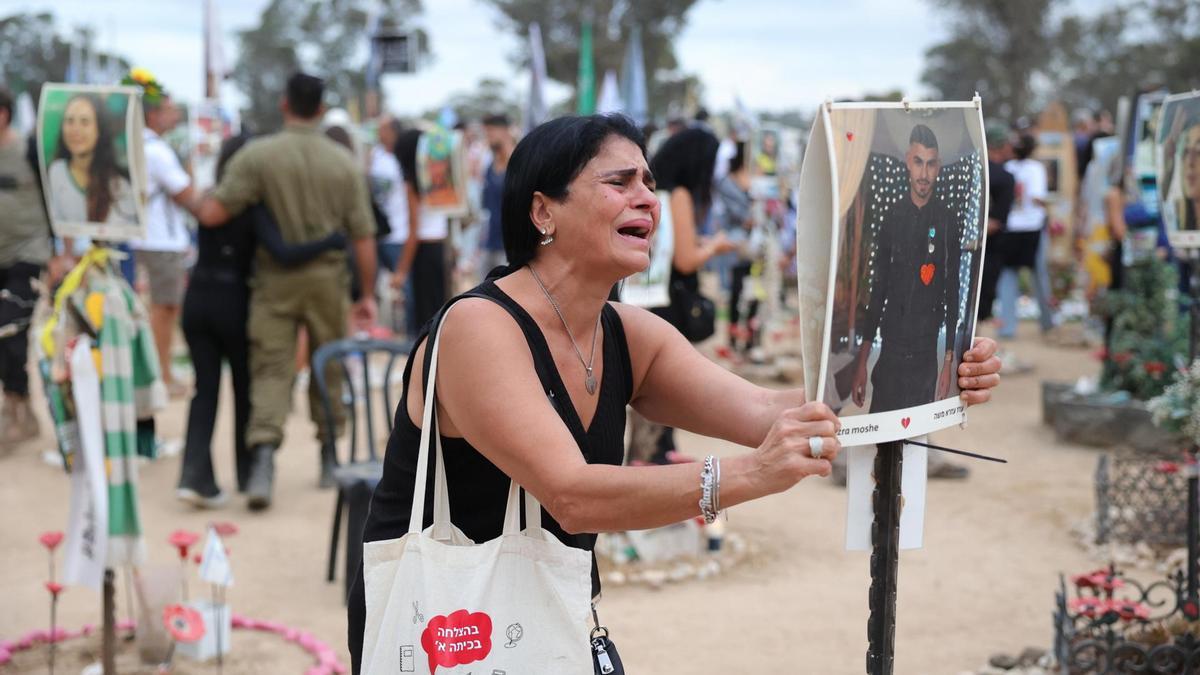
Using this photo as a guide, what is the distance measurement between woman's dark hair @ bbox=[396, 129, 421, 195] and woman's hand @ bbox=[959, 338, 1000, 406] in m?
7.51

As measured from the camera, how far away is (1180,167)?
404cm

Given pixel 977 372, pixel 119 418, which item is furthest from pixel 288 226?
pixel 977 372

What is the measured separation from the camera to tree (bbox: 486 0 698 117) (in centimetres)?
4884

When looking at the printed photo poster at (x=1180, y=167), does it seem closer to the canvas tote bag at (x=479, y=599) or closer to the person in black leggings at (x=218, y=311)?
the canvas tote bag at (x=479, y=599)

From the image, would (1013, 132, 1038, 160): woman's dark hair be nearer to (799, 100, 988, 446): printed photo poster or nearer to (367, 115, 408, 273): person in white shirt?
(367, 115, 408, 273): person in white shirt

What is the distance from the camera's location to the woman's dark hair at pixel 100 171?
4.18 m

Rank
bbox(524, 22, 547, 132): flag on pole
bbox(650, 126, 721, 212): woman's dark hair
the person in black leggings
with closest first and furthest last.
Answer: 1. bbox(650, 126, 721, 212): woman's dark hair
2. the person in black leggings
3. bbox(524, 22, 547, 132): flag on pole

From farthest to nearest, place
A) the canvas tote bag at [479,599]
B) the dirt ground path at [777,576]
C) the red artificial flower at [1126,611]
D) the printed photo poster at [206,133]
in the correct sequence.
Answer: the printed photo poster at [206,133] → the dirt ground path at [777,576] → the red artificial flower at [1126,611] → the canvas tote bag at [479,599]

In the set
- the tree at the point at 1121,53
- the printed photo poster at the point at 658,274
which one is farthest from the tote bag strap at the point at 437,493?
the tree at the point at 1121,53

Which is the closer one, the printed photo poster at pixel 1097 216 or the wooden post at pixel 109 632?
the wooden post at pixel 109 632

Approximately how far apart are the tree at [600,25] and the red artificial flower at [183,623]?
45.4m

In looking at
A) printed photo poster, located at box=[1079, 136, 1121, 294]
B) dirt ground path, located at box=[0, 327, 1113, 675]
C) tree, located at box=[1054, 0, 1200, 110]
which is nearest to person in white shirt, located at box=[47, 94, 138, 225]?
dirt ground path, located at box=[0, 327, 1113, 675]

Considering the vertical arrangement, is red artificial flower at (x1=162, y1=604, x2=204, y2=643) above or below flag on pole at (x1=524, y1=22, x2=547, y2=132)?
below

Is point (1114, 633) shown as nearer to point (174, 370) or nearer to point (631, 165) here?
point (631, 165)
